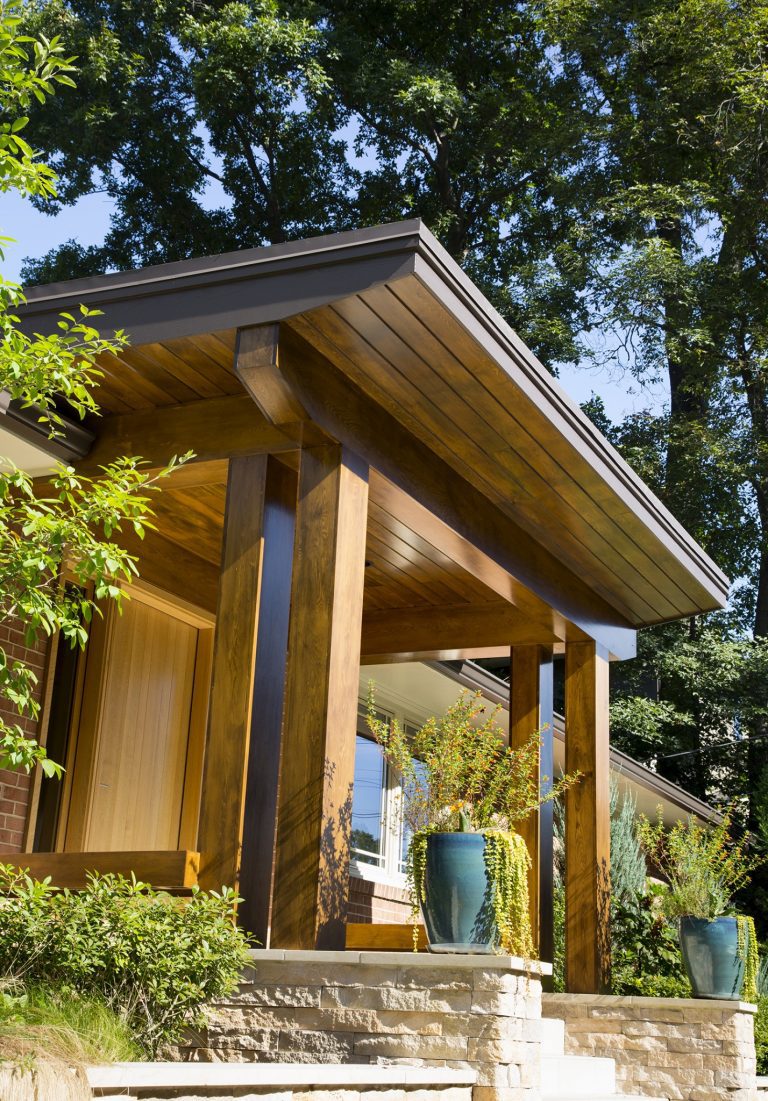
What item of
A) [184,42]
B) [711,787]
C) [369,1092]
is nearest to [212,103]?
[184,42]

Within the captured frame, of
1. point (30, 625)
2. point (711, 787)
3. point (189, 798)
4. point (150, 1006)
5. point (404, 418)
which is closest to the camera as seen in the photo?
point (30, 625)

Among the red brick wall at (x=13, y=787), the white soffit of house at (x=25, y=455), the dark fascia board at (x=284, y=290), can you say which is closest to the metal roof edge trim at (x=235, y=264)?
the dark fascia board at (x=284, y=290)

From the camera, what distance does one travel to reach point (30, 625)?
11.2ft

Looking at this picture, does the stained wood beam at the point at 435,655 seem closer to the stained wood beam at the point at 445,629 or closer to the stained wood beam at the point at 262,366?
the stained wood beam at the point at 445,629

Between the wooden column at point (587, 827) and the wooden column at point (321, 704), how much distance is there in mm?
2763

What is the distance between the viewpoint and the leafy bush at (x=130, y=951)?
12.4ft

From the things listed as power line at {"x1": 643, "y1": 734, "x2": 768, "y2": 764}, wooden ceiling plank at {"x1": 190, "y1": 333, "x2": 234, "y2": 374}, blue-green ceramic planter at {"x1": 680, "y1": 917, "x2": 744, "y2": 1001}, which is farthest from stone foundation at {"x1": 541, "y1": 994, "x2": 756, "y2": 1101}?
power line at {"x1": 643, "y1": 734, "x2": 768, "y2": 764}

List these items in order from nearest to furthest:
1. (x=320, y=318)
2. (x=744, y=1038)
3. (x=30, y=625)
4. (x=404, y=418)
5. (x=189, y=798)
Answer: (x=30, y=625)
(x=320, y=318)
(x=404, y=418)
(x=744, y=1038)
(x=189, y=798)

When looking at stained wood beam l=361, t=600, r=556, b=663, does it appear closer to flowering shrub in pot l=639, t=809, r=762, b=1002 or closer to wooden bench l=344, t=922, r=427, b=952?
flowering shrub in pot l=639, t=809, r=762, b=1002

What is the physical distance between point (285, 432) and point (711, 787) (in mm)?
15084

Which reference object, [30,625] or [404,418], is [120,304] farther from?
[30,625]

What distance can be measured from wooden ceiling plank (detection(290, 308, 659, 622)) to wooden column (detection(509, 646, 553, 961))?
0.67m

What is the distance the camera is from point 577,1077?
584cm

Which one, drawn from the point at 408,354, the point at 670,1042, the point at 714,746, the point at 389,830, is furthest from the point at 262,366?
the point at 714,746
